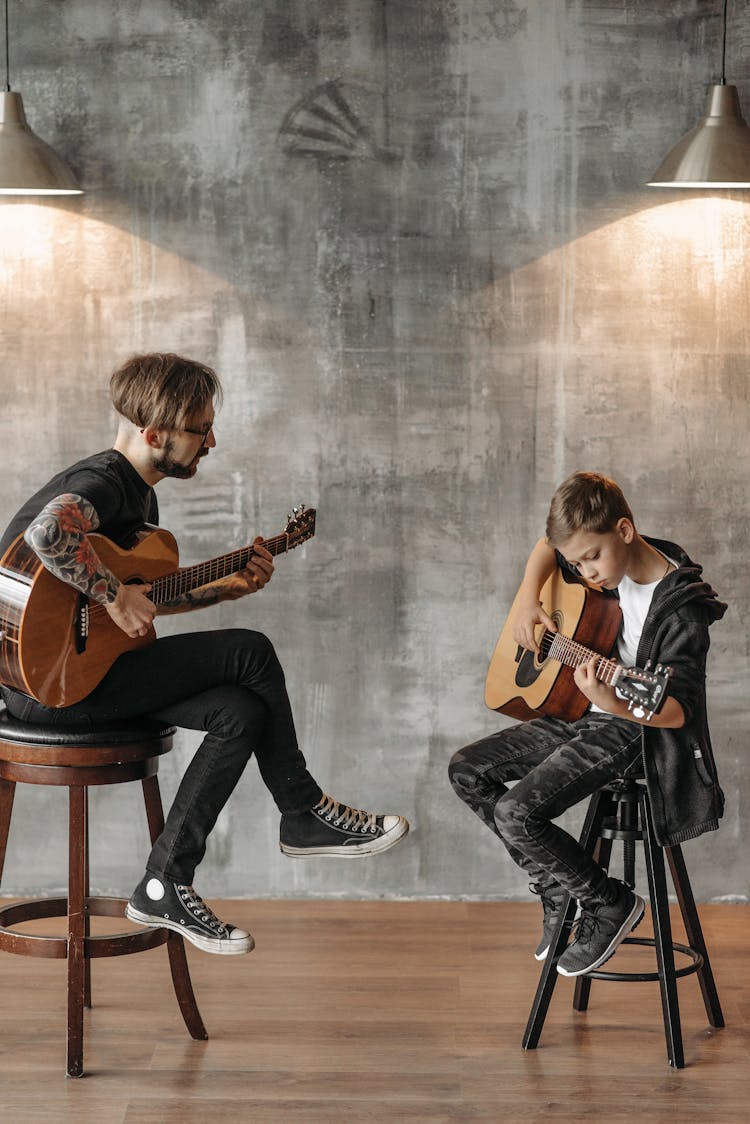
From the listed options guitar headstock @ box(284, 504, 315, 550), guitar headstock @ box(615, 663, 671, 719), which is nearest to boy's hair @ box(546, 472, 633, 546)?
guitar headstock @ box(615, 663, 671, 719)

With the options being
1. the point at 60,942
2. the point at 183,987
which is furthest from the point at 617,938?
the point at 60,942

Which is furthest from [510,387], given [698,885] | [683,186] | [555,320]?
[698,885]

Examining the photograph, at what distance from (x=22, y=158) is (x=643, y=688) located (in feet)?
7.13

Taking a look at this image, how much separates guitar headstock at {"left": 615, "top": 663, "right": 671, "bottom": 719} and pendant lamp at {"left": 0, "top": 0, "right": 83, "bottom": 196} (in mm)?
2047

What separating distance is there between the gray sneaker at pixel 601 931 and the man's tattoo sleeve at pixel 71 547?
4.05ft

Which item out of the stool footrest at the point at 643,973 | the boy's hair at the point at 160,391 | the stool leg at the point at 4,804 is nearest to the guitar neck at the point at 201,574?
the boy's hair at the point at 160,391

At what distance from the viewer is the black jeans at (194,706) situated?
2.68 m

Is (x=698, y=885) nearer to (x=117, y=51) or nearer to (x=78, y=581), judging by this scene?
(x=78, y=581)

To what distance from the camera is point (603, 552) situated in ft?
9.14

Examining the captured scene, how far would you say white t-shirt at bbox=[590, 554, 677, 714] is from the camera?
2.85 m

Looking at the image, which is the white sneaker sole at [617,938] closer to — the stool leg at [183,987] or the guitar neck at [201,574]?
the stool leg at [183,987]

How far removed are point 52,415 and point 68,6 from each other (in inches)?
46.2

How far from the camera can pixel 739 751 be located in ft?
12.6

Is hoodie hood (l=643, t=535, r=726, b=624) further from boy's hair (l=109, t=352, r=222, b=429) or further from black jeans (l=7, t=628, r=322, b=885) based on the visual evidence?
boy's hair (l=109, t=352, r=222, b=429)
